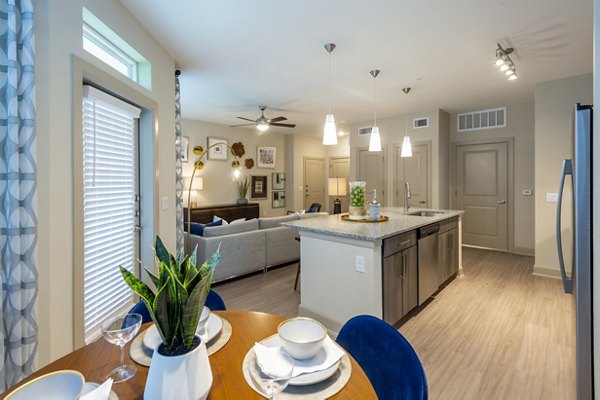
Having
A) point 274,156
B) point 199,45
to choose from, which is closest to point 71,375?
point 199,45

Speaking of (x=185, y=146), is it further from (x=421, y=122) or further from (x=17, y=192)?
(x=17, y=192)

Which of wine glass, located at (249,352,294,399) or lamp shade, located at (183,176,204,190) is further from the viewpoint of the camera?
lamp shade, located at (183,176,204,190)

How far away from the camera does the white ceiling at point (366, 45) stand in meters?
2.37

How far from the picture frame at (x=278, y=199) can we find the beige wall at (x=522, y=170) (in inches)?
204

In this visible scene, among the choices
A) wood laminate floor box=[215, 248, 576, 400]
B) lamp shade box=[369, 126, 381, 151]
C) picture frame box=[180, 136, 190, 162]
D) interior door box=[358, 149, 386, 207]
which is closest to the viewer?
wood laminate floor box=[215, 248, 576, 400]

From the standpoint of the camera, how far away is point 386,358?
41.1 inches

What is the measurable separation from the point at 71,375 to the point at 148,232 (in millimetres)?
2133

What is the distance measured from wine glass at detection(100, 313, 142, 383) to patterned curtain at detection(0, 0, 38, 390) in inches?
29.1

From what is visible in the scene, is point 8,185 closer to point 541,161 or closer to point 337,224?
point 337,224

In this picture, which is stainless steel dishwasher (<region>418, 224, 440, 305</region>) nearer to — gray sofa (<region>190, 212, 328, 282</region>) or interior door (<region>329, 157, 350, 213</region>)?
gray sofa (<region>190, 212, 328, 282</region>)

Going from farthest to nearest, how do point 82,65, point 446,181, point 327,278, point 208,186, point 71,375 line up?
point 208,186, point 446,181, point 327,278, point 82,65, point 71,375

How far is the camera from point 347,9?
2357 millimetres

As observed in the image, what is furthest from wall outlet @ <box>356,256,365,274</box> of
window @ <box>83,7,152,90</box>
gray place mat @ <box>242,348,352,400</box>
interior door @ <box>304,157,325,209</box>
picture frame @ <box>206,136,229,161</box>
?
interior door @ <box>304,157,325,209</box>

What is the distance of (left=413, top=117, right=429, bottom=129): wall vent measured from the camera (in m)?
5.79
